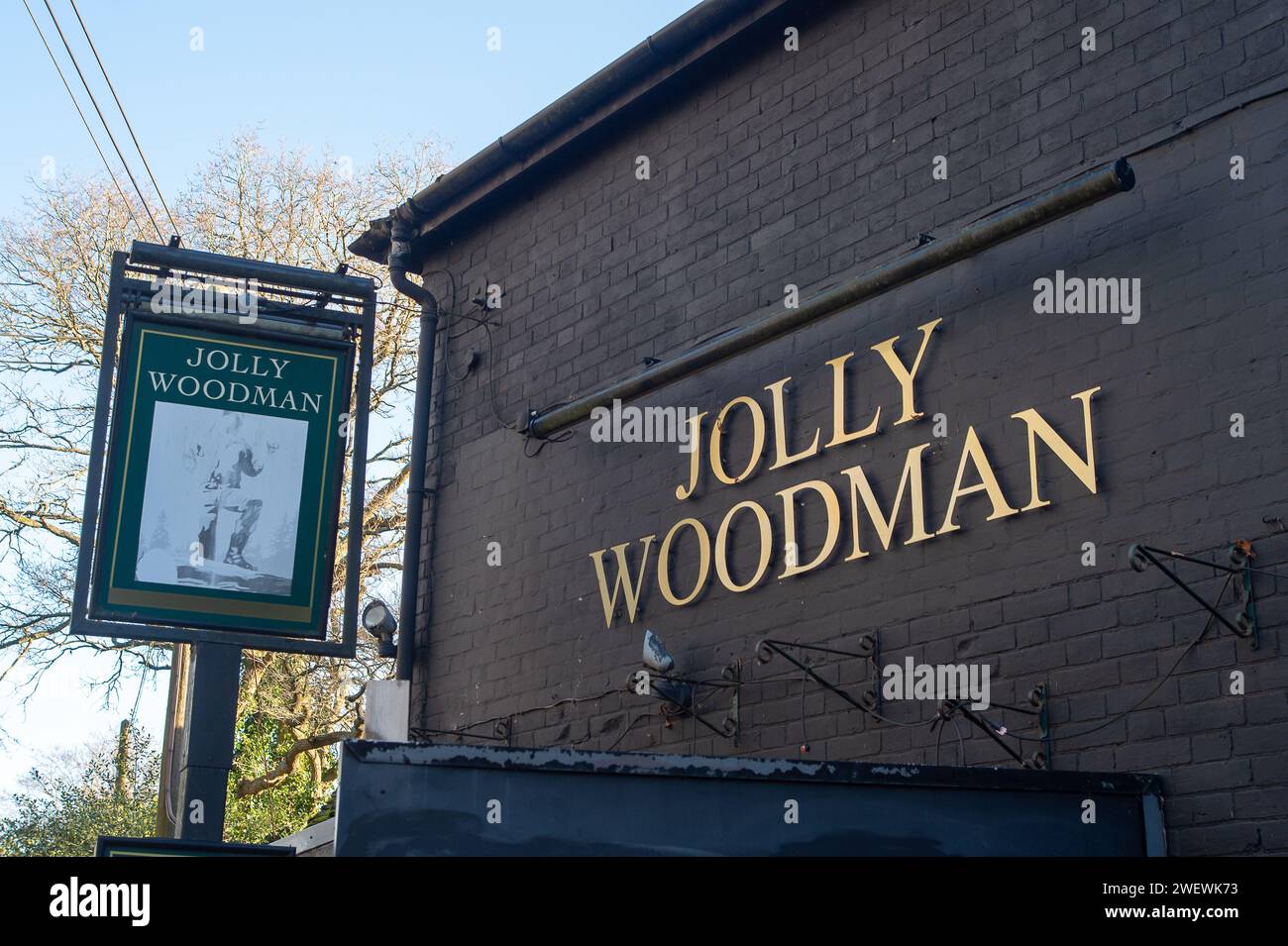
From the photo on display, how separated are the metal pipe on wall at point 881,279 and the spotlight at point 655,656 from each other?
1.39m

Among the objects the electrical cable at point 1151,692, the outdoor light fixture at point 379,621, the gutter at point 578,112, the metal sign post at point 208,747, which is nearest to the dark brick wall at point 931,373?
the electrical cable at point 1151,692

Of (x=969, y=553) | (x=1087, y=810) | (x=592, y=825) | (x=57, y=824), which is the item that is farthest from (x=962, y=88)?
(x=57, y=824)

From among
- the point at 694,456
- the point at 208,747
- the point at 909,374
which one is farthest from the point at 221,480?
the point at 909,374

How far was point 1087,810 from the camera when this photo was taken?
227 inches

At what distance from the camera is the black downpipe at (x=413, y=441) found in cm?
1030

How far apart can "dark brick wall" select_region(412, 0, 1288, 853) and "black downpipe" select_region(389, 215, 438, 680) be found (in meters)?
0.15

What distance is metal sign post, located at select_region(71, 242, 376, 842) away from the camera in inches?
302

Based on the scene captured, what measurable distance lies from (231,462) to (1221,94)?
16.2ft

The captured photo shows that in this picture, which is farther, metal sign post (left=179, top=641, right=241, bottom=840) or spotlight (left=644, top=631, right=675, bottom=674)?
spotlight (left=644, top=631, right=675, bottom=674)

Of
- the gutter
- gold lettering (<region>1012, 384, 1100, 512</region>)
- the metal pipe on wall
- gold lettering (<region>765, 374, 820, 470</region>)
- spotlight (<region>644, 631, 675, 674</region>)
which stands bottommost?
spotlight (<region>644, 631, 675, 674</region>)

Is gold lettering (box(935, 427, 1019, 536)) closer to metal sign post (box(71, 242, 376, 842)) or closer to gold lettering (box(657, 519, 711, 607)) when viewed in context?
gold lettering (box(657, 519, 711, 607))

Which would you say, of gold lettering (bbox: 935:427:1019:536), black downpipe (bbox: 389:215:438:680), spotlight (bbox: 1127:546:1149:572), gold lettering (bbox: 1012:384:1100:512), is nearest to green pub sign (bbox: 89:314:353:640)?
black downpipe (bbox: 389:215:438:680)

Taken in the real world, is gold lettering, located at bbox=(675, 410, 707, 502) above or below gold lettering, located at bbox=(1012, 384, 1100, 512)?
above

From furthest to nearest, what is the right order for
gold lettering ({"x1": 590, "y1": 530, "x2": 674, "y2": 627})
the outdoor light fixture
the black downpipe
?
the black downpipe < the outdoor light fixture < gold lettering ({"x1": 590, "y1": 530, "x2": 674, "y2": 627})
